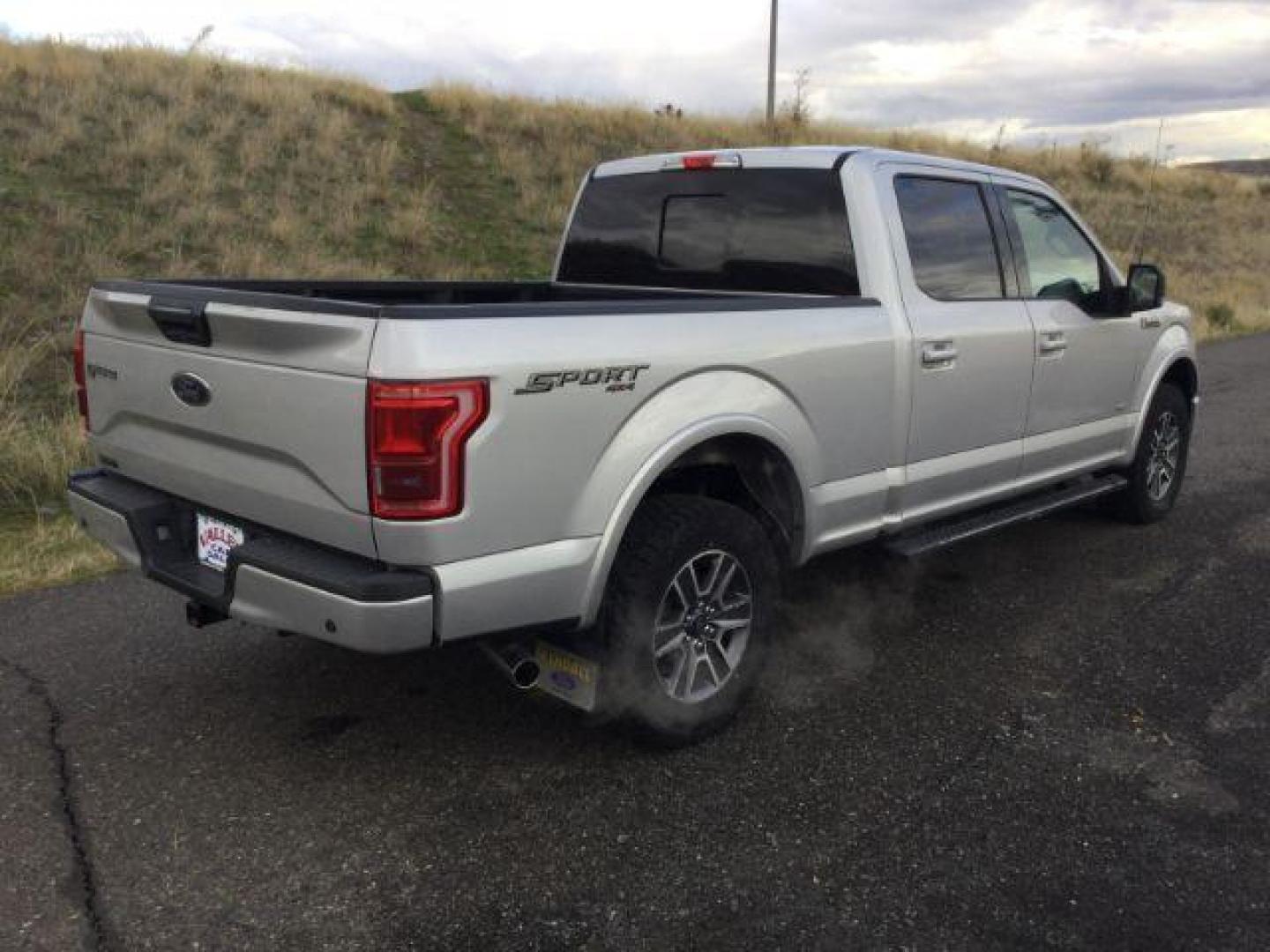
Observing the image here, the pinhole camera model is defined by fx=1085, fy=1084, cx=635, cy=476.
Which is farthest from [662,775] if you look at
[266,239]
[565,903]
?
[266,239]

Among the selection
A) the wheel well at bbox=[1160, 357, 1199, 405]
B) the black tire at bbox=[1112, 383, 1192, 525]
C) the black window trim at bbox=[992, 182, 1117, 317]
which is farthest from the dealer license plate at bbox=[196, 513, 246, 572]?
the wheel well at bbox=[1160, 357, 1199, 405]

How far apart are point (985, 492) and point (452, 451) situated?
9.03ft

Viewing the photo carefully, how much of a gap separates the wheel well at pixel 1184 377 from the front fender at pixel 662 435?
344cm

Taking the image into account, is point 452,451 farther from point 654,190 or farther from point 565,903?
point 654,190

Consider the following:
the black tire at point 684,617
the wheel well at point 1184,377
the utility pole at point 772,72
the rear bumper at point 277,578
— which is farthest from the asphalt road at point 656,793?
the utility pole at point 772,72

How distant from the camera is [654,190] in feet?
14.8

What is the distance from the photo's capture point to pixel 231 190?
13898 mm

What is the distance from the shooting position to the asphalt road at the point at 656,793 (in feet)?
8.63

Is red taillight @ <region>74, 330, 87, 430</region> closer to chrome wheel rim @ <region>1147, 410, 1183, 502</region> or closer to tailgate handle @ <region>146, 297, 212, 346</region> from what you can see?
tailgate handle @ <region>146, 297, 212, 346</region>

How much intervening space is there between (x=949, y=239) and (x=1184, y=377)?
2.57m

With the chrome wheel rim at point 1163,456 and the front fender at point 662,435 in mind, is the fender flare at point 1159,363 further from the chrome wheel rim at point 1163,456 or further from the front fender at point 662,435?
the front fender at point 662,435

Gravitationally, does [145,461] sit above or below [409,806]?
above

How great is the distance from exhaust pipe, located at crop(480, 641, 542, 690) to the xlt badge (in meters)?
0.77

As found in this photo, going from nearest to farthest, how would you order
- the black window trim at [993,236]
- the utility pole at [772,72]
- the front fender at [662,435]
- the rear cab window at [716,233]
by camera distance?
1. the front fender at [662,435]
2. the rear cab window at [716,233]
3. the black window trim at [993,236]
4. the utility pole at [772,72]
